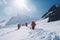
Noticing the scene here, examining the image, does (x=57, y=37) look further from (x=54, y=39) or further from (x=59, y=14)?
(x=59, y=14)

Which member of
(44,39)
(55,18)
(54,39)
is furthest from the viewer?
(55,18)

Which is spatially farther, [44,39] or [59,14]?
[59,14]

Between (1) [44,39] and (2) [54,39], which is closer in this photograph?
(2) [54,39]

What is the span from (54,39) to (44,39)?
53.7 inches

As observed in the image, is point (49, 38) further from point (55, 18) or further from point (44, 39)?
point (55, 18)

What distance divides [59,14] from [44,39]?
47.9 metres

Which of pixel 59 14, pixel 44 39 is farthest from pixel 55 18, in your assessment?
pixel 44 39

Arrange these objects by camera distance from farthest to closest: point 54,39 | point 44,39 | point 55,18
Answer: point 55,18, point 44,39, point 54,39

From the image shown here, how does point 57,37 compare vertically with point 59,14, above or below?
below

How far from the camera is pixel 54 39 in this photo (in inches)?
464

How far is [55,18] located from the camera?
5838cm

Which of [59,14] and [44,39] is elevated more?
[59,14]

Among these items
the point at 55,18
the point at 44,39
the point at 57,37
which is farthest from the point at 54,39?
the point at 55,18

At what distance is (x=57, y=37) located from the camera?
38.7ft
